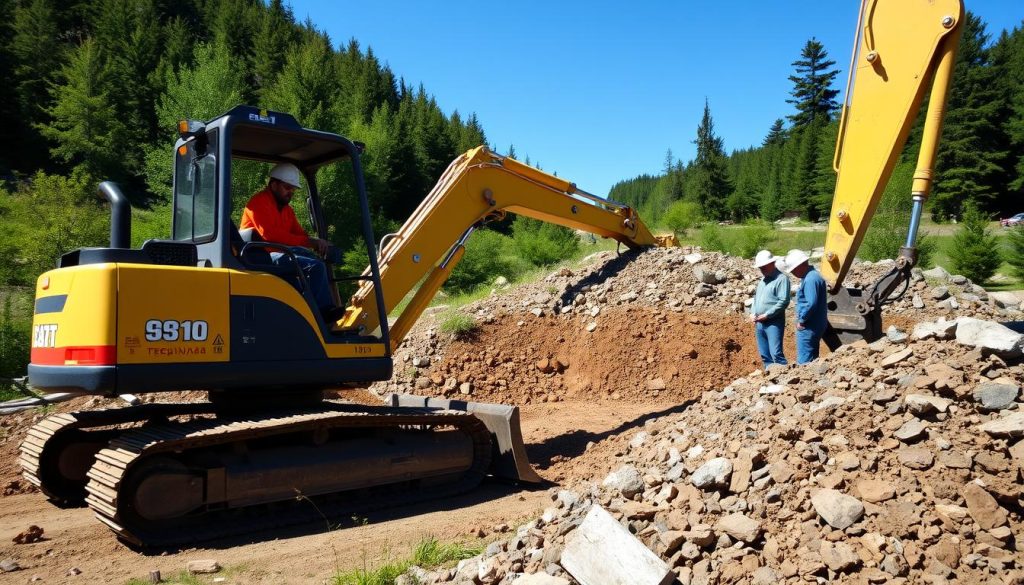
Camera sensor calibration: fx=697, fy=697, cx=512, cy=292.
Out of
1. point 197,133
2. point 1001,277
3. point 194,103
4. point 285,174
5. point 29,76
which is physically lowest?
point 1001,277

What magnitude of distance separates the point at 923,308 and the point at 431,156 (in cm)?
4539

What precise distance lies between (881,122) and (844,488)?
4.06 meters

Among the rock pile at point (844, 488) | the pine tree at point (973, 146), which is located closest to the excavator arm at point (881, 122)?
the rock pile at point (844, 488)

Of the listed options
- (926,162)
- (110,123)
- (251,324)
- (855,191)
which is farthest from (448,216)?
(110,123)

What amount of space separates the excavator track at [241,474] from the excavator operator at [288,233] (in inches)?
35.8

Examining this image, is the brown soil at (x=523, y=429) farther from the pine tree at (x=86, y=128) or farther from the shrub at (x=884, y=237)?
the pine tree at (x=86, y=128)

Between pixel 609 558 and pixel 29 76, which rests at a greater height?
pixel 29 76

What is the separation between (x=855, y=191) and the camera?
652cm

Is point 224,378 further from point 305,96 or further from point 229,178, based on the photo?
point 305,96

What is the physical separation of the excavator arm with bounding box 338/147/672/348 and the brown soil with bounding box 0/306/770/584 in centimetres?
170

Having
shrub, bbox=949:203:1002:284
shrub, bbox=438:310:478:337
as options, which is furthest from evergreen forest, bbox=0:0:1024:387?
shrub, bbox=438:310:478:337

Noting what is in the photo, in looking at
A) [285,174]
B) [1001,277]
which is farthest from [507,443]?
[1001,277]

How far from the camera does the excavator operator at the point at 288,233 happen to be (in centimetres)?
508

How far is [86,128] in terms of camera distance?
1510 inches
